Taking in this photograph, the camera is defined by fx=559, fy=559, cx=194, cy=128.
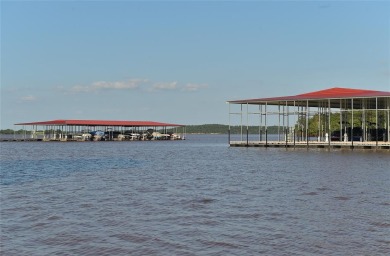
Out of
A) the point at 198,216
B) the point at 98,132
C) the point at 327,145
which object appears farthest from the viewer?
the point at 98,132

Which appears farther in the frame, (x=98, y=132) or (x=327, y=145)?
(x=98, y=132)

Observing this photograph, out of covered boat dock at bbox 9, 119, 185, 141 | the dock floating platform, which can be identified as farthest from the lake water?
covered boat dock at bbox 9, 119, 185, 141

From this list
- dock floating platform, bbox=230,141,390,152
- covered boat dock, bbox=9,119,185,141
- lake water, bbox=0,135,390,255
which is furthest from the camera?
covered boat dock, bbox=9,119,185,141

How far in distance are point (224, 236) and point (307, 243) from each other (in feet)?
7.07

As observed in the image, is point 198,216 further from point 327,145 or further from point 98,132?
point 98,132

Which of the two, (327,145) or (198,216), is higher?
(327,145)

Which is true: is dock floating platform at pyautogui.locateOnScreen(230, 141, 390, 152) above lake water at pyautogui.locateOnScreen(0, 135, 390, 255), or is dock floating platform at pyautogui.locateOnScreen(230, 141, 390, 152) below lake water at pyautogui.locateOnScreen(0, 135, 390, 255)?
above

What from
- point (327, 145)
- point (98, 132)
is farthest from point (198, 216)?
point (98, 132)

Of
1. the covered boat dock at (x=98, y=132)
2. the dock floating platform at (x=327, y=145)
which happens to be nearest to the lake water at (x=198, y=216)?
the dock floating platform at (x=327, y=145)

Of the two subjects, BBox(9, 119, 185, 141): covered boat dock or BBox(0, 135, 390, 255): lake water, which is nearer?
BBox(0, 135, 390, 255): lake water

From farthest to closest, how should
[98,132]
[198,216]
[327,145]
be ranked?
[98,132], [327,145], [198,216]

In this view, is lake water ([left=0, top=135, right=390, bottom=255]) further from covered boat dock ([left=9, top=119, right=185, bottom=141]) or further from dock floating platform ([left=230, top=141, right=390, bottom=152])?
covered boat dock ([left=9, top=119, right=185, bottom=141])

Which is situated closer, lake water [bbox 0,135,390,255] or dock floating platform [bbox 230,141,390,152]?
lake water [bbox 0,135,390,255]

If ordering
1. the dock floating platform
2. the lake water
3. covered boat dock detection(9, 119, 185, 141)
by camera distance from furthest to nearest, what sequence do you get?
covered boat dock detection(9, 119, 185, 141)
the dock floating platform
the lake water
